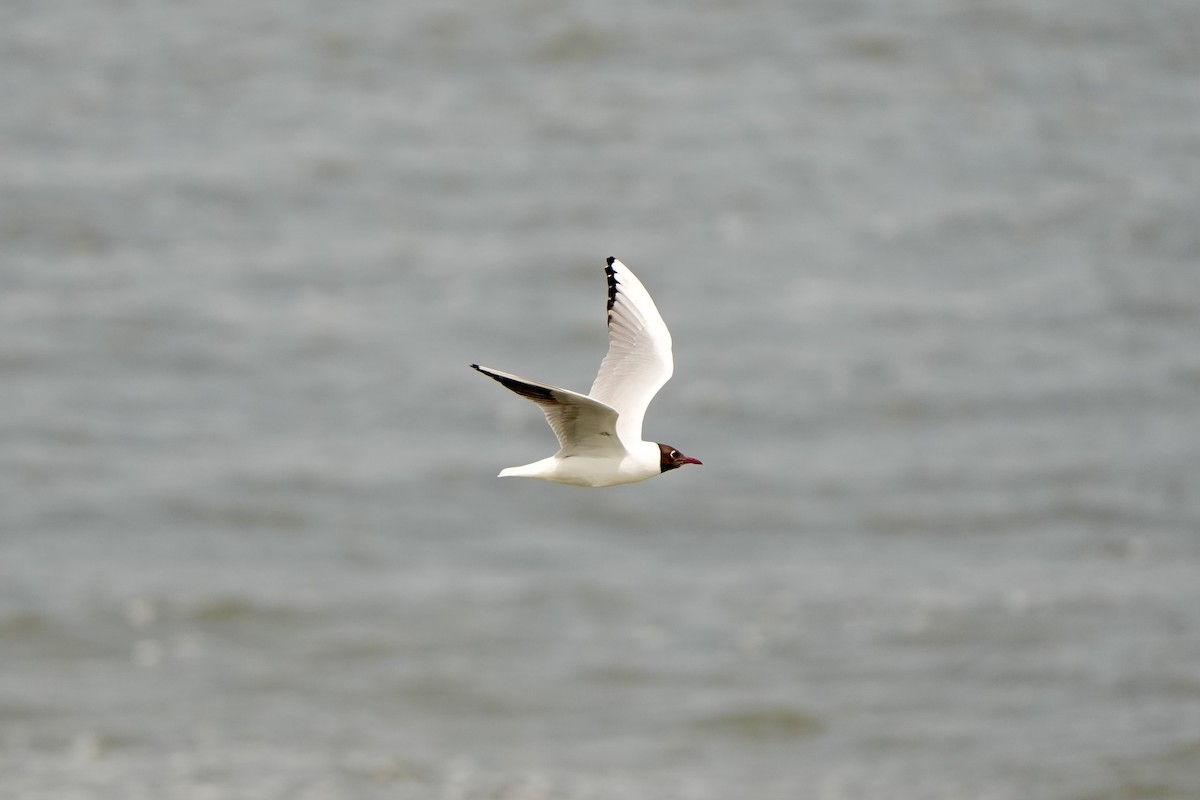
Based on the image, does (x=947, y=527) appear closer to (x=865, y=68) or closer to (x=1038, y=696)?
(x=1038, y=696)

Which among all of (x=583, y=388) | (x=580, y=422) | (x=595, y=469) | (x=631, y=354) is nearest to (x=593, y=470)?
(x=595, y=469)

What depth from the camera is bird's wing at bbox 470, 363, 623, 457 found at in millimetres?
6836

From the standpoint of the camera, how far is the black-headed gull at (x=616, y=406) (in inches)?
277

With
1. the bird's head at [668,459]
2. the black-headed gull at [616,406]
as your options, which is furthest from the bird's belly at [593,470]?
the bird's head at [668,459]

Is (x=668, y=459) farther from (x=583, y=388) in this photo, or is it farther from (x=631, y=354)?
(x=583, y=388)

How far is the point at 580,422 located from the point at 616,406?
86 centimetres

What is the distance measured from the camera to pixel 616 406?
8.03 metres

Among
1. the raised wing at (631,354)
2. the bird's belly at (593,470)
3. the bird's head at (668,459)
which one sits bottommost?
the bird's belly at (593,470)

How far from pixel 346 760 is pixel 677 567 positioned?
6375 millimetres

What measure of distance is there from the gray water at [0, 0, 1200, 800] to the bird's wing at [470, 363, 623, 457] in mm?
13827

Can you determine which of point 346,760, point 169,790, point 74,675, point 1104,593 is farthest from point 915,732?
point 74,675

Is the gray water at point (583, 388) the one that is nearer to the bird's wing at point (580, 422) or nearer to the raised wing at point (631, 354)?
the raised wing at point (631, 354)

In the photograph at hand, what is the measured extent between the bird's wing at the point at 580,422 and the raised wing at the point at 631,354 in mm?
549

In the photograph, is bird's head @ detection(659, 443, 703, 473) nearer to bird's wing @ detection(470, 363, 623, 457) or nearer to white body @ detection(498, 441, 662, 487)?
white body @ detection(498, 441, 662, 487)
